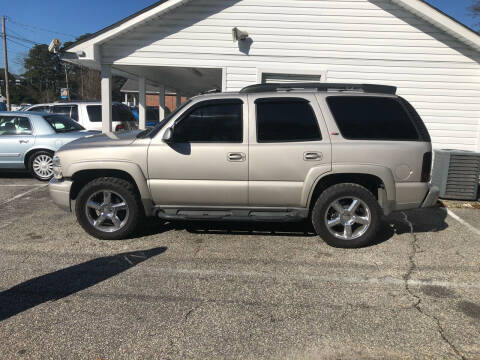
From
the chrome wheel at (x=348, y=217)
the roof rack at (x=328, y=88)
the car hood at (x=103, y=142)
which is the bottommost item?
the chrome wheel at (x=348, y=217)

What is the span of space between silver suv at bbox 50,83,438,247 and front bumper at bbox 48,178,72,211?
0.06ft

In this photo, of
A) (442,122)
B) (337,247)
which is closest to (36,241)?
(337,247)

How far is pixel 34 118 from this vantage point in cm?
852

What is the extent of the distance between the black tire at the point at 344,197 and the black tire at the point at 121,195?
7.36 ft

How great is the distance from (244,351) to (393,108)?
135 inches

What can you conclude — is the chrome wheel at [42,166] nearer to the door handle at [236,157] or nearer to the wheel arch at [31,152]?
the wheel arch at [31,152]

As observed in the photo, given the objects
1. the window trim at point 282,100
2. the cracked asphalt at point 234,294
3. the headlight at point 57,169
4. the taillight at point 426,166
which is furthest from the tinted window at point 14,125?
the taillight at point 426,166

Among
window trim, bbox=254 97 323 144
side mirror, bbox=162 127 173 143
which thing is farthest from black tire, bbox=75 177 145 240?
window trim, bbox=254 97 323 144

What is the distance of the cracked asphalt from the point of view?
2775 millimetres

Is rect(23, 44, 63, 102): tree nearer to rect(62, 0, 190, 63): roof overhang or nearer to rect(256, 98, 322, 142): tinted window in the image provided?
rect(62, 0, 190, 63): roof overhang

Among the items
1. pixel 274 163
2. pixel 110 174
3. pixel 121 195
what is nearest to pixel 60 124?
pixel 110 174

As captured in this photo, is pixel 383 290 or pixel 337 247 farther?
pixel 337 247

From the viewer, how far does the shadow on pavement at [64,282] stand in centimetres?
332

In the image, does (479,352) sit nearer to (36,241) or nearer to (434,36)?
A: (36,241)
